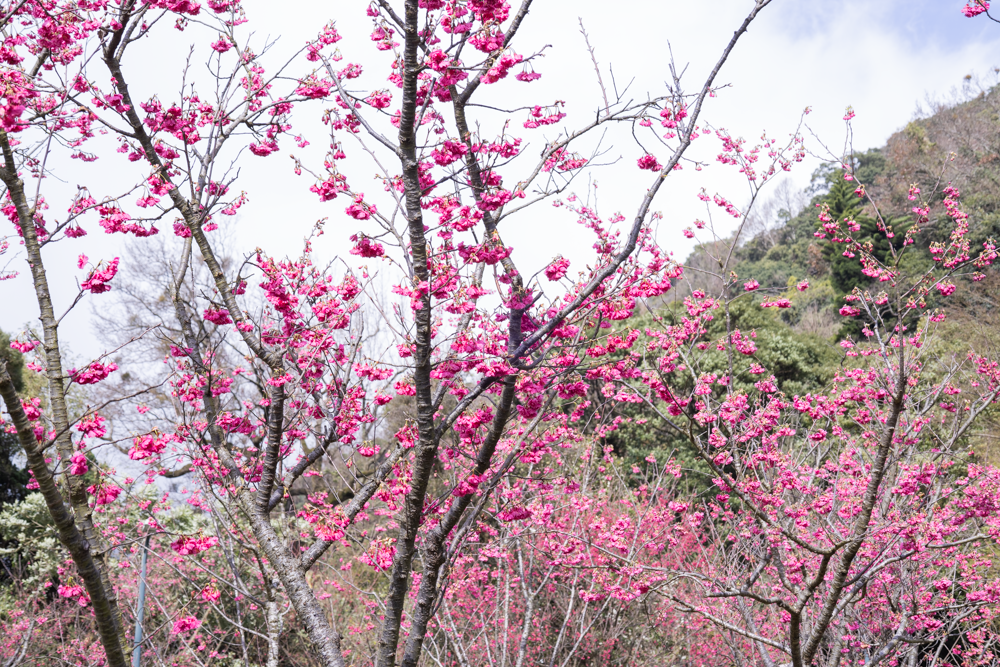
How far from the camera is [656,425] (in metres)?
12.4

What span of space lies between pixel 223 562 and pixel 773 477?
23.2 feet

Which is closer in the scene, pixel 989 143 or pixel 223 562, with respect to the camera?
pixel 223 562

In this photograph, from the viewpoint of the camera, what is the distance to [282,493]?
3.99m

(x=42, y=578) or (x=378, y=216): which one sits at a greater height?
(x=378, y=216)

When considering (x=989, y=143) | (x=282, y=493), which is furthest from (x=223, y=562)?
(x=989, y=143)

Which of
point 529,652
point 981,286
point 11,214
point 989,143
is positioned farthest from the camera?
point 989,143

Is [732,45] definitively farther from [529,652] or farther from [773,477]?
[529,652]

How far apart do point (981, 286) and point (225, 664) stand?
1733 cm

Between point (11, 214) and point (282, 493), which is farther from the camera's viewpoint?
point (11, 214)

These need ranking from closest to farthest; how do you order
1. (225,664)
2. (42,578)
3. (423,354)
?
1. (423,354)
2. (225,664)
3. (42,578)

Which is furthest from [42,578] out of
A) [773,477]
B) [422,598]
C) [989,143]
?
[989,143]

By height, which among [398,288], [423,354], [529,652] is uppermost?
[398,288]

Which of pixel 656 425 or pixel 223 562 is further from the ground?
pixel 223 562

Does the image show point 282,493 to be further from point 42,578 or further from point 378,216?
point 42,578
